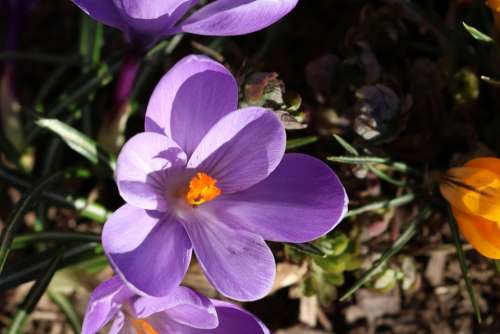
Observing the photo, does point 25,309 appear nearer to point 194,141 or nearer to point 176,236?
point 176,236

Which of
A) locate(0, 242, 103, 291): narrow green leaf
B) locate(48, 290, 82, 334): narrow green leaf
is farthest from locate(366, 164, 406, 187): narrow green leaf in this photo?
locate(48, 290, 82, 334): narrow green leaf

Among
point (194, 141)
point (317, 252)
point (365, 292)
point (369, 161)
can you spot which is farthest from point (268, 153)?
point (365, 292)

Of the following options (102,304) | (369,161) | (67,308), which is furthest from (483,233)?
(67,308)

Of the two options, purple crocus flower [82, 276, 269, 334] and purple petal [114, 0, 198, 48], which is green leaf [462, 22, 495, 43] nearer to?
purple petal [114, 0, 198, 48]

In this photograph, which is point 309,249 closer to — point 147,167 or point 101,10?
point 147,167

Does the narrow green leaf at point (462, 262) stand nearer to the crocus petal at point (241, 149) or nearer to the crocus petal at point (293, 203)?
the crocus petal at point (293, 203)

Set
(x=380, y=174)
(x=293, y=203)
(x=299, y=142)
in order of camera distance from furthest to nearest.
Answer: (x=380, y=174)
(x=299, y=142)
(x=293, y=203)
